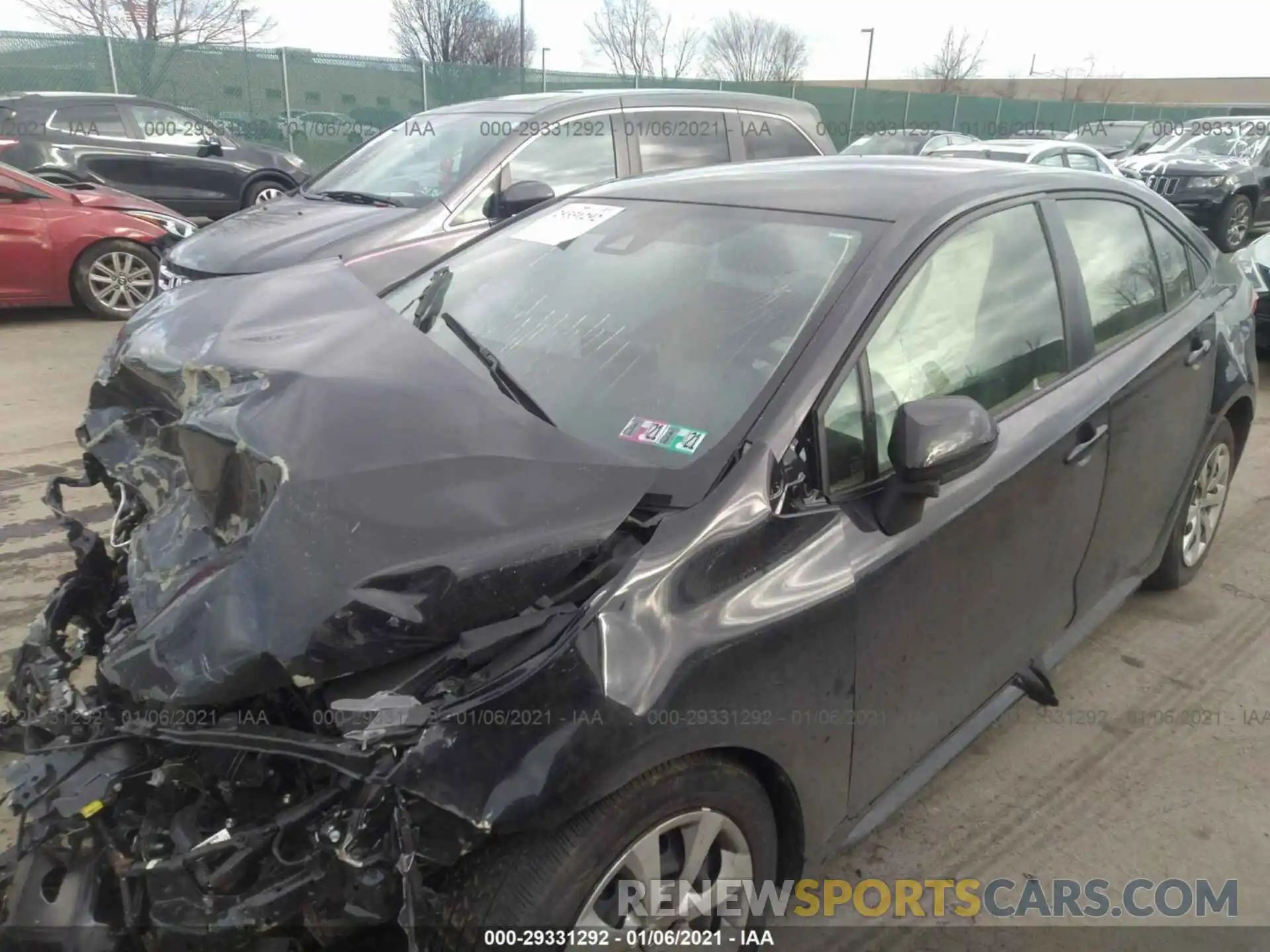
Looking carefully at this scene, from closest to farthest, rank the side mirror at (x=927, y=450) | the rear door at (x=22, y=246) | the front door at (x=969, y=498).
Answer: the side mirror at (x=927, y=450) → the front door at (x=969, y=498) → the rear door at (x=22, y=246)

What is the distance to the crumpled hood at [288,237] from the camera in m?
5.30

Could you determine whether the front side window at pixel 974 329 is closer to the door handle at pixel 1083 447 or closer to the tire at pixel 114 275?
the door handle at pixel 1083 447

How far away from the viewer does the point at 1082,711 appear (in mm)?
3244

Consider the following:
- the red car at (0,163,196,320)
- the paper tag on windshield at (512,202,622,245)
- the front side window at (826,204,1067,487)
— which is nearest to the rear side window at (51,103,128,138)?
the red car at (0,163,196,320)

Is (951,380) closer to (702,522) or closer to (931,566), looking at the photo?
(931,566)

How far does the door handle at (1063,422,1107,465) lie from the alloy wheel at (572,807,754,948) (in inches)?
57.2

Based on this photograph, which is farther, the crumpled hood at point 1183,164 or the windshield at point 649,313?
the crumpled hood at point 1183,164

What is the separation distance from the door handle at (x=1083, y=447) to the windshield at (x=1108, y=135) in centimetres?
1991

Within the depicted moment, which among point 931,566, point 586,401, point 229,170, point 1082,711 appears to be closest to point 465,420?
point 586,401

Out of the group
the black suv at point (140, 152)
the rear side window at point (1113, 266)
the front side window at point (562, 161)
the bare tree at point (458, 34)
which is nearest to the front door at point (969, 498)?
the rear side window at point (1113, 266)

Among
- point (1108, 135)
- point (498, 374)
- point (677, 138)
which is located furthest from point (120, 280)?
point (1108, 135)

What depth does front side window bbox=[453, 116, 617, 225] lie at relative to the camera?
5.80 meters

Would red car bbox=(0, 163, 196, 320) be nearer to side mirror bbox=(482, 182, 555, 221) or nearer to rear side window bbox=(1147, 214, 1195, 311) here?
side mirror bbox=(482, 182, 555, 221)

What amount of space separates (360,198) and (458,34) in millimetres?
36340
